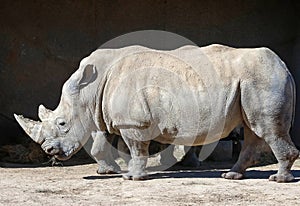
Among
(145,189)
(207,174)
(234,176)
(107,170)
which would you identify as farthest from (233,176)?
(107,170)

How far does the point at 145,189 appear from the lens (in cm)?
671

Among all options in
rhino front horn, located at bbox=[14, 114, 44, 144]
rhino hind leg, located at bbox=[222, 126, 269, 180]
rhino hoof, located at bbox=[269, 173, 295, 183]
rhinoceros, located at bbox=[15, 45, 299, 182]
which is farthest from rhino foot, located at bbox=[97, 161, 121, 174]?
rhino hoof, located at bbox=[269, 173, 295, 183]

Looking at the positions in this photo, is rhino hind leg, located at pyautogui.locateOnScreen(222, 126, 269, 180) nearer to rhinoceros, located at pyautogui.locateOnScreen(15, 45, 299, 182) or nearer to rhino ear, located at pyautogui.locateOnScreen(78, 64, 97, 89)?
rhinoceros, located at pyautogui.locateOnScreen(15, 45, 299, 182)

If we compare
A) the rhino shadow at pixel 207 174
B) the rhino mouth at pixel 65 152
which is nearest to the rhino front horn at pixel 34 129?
the rhino mouth at pixel 65 152

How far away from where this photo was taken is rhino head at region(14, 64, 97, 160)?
296 inches

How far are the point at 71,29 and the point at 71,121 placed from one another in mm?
2661

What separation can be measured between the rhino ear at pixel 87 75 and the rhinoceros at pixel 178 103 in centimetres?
1

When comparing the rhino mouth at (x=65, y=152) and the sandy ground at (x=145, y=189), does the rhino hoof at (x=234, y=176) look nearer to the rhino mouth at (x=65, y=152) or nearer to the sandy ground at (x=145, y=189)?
Result: the sandy ground at (x=145, y=189)

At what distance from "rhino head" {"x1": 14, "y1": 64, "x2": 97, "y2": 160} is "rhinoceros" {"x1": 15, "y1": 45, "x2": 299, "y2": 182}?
0.01m

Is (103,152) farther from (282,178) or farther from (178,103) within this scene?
(282,178)

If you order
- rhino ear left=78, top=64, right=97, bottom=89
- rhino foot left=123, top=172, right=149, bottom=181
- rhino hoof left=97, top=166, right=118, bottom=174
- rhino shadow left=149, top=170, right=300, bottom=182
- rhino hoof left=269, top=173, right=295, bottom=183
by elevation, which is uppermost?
rhino ear left=78, top=64, right=97, bottom=89

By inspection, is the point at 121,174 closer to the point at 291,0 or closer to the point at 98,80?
the point at 98,80

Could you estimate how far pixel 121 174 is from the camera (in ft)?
25.8

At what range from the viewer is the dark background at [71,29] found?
9.75 meters
